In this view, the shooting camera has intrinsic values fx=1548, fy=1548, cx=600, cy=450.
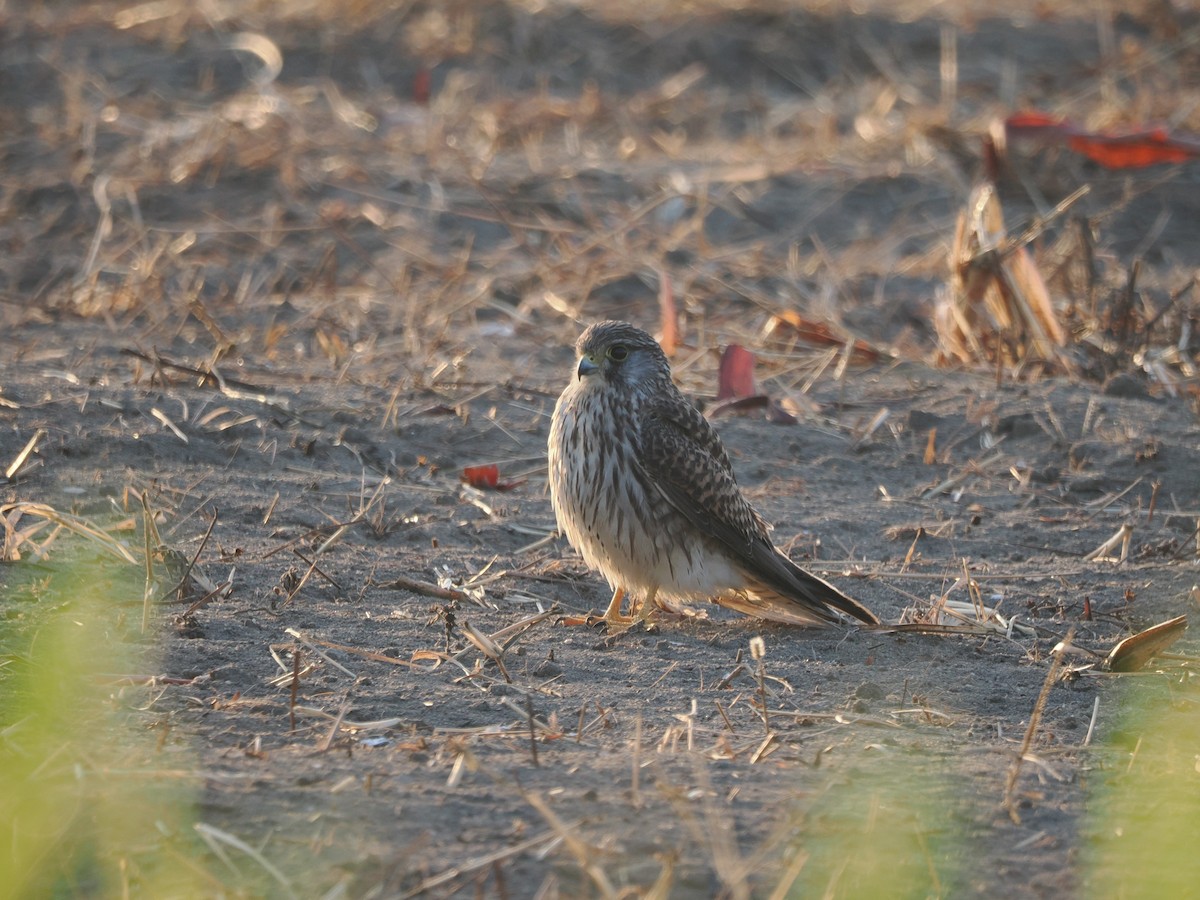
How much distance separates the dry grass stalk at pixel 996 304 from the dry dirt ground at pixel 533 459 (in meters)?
0.15

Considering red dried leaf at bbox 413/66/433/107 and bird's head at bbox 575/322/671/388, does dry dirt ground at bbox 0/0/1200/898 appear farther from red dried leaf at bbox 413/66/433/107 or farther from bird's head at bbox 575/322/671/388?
bird's head at bbox 575/322/671/388

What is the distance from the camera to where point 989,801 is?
3.31 meters

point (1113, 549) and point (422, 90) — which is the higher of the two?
point (422, 90)

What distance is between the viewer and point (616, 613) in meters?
4.76

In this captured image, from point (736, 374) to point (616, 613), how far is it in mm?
1967

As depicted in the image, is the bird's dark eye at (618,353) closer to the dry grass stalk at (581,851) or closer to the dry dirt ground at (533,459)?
the dry dirt ground at (533,459)

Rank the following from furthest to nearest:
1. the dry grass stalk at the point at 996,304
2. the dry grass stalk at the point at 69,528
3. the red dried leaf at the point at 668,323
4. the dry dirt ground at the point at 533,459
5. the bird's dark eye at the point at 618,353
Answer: the red dried leaf at the point at 668,323 < the dry grass stalk at the point at 996,304 < the bird's dark eye at the point at 618,353 < the dry grass stalk at the point at 69,528 < the dry dirt ground at the point at 533,459

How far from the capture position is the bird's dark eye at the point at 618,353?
193 inches

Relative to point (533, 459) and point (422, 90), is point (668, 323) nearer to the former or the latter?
point (533, 459)

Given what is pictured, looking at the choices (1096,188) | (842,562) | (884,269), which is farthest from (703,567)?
(1096,188)

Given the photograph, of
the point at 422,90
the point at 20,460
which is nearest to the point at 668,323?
the point at 20,460

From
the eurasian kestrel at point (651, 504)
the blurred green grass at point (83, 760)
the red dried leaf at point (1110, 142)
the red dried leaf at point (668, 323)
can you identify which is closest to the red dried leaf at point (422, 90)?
the red dried leaf at point (1110, 142)

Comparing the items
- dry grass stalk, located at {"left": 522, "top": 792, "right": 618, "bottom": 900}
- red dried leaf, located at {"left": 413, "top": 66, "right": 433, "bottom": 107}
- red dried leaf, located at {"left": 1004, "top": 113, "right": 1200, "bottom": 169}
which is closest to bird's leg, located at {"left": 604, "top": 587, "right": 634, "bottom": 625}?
dry grass stalk, located at {"left": 522, "top": 792, "right": 618, "bottom": 900}

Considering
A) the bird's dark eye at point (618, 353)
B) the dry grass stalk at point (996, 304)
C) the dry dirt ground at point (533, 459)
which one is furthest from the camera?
the dry grass stalk at point (996, 304)
